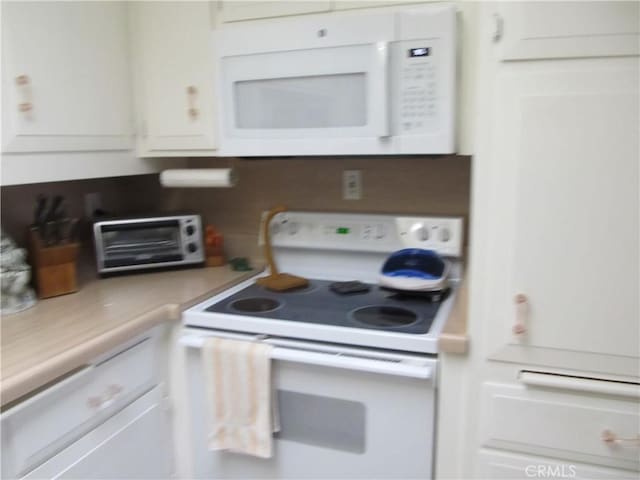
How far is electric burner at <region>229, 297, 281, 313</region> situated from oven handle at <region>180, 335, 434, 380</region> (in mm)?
157

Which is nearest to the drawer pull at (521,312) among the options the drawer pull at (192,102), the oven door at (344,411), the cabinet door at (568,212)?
the cabinet door at (568,212)

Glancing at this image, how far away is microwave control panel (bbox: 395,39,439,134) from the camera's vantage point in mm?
1375

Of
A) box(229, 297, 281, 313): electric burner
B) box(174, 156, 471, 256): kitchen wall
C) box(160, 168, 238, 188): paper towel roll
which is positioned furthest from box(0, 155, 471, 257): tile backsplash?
box(229, 297, 281, 313): electric burner

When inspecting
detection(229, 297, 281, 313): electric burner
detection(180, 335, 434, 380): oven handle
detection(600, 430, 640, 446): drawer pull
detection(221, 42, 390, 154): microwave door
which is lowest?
detection(600, 430, 640, 446): drawer pull

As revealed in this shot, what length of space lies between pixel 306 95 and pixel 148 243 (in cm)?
84

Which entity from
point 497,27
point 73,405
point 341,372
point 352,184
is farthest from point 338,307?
point 497,27

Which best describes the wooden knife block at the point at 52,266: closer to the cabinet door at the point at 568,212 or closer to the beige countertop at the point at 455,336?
the beige countertop at the point at 455,336

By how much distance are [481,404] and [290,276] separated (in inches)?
31.1

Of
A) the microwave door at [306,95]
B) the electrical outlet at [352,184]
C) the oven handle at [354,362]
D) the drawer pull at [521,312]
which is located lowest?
the oven handle at [354,362]

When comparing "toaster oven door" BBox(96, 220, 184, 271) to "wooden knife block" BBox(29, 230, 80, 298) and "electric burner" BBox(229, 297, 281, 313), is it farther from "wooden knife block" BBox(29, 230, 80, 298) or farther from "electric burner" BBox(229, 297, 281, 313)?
"electric burner" BBox(229, 297, 281, 313)

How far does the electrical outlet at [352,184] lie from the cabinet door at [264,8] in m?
0.58

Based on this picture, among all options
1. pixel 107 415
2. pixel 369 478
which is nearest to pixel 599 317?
pixel 369 478

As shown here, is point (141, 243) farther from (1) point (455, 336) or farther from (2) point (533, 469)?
(2) point (533, 469)

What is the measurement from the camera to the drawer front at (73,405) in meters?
1.07
